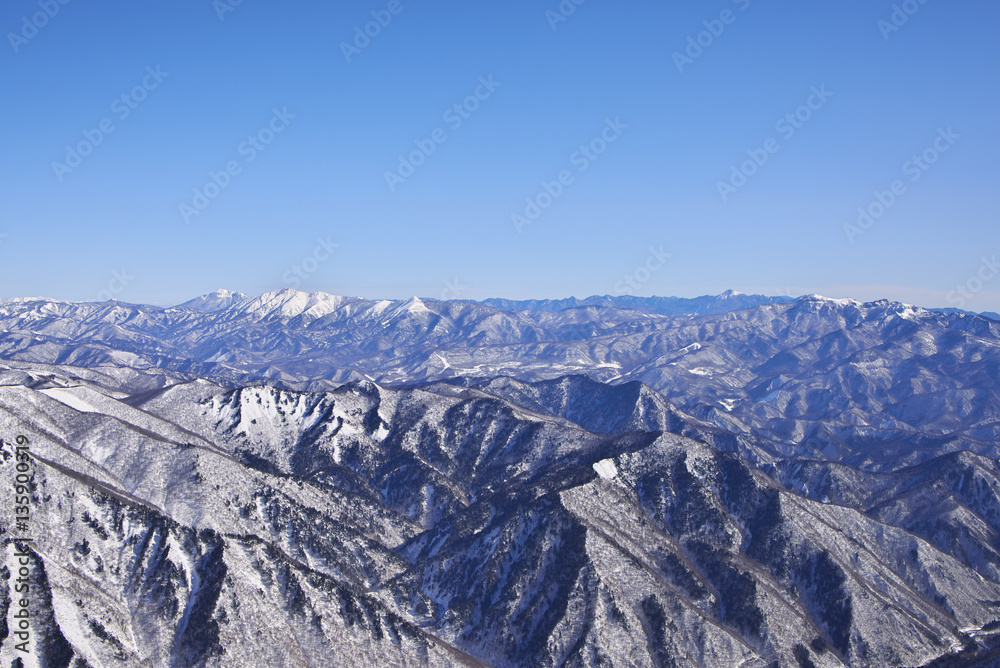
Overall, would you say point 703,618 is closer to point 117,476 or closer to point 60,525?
point 60,525

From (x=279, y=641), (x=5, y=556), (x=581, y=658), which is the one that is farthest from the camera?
(x=581, y=658)

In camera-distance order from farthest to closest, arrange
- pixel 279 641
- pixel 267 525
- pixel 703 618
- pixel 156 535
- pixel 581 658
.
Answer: pixel 267 525 < pixel 703 618 < pixel 581 658 < pixel 156 535 < pixel 279 641

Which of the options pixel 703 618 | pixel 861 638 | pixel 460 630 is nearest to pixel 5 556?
pixel 460 630

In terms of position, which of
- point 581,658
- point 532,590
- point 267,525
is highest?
point 267,525

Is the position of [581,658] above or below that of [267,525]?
below

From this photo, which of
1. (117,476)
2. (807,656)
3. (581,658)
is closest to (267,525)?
(117,476)

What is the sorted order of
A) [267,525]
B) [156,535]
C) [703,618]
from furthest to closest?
[267,525]
[703,618]
[156,535]

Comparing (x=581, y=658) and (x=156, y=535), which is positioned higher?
(x=156, y=535)

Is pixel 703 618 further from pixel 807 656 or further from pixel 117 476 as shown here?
pixel 117 476

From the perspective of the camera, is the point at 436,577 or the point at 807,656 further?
the point at 436,577
